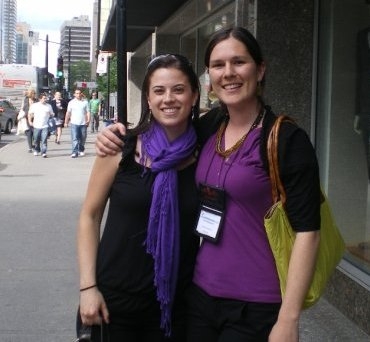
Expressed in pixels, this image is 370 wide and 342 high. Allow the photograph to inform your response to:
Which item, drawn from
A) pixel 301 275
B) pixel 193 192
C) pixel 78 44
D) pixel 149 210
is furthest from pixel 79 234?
pixel 78 44

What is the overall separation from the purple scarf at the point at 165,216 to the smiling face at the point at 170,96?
0.08 m

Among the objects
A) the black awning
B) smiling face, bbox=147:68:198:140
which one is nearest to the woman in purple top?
smiling face, bbox=147:68:198:140

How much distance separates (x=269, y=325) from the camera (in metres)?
2.16

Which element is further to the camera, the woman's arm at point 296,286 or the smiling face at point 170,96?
the smiling face at point 170,96

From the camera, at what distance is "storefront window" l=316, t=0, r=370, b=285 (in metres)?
5.05

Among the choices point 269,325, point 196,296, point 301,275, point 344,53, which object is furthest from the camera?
point 344,53

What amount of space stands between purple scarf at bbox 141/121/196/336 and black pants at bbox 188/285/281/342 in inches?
4.4

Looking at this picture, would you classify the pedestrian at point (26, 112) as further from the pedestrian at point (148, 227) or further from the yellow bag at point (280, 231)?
the yellow bag at point (280, 231)

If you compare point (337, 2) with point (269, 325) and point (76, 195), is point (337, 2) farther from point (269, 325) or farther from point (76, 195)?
point (76, 195)

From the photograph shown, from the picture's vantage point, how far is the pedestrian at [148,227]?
2.28 meters

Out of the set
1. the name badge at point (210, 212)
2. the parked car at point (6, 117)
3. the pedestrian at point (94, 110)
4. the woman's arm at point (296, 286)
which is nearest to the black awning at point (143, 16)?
the name badge at point (210, 212)

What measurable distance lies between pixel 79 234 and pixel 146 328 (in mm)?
434

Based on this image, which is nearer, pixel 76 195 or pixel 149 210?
pixel 149 210

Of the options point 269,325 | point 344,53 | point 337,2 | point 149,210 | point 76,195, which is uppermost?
point 337,2
